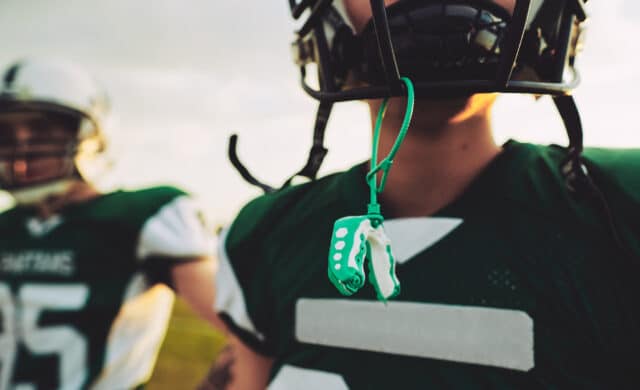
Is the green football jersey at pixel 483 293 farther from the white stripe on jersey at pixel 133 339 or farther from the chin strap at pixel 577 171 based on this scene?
the white stripe on jersey at pixel 133 339

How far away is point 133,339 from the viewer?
1945 mm

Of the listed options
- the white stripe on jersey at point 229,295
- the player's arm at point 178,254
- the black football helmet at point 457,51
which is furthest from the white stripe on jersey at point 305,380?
the player's arm at point 178,254

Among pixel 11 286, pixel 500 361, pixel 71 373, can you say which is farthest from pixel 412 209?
pixel 11 286

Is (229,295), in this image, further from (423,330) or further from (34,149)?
(34,149)

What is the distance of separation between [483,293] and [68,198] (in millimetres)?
1869

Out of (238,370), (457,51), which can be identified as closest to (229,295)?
(238,370)

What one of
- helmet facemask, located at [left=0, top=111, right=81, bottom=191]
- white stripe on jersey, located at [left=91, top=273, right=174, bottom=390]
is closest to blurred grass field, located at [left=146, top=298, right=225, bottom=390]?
white stripe on jersey, located at [left=91, top=273, right=174, bottom=390]

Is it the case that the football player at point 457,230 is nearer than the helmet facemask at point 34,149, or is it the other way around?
the football player at point 457,230

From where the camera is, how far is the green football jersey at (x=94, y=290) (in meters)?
1.88

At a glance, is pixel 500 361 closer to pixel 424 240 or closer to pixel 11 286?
pixel 424 240

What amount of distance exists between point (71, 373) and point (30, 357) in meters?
0.17

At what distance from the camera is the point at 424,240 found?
3.08 feet

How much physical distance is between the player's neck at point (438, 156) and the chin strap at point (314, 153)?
11 centimetres

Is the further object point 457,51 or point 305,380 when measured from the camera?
point 305,380
